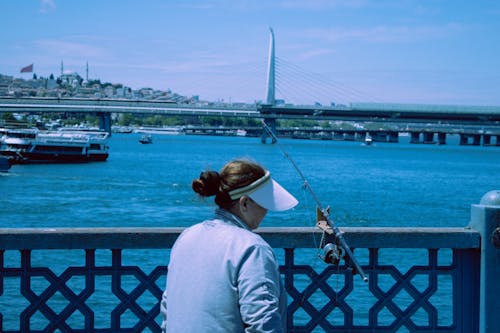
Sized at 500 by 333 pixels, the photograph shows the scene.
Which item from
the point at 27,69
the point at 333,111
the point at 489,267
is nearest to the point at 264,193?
the point at 489,267

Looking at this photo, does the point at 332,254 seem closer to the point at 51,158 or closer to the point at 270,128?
the point at 270,128

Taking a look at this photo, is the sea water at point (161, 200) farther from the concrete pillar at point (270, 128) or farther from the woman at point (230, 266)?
the woman at point (230, 266)

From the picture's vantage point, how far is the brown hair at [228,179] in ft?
9.94

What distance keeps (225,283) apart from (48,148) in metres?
76.2

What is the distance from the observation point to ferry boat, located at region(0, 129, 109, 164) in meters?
74.6

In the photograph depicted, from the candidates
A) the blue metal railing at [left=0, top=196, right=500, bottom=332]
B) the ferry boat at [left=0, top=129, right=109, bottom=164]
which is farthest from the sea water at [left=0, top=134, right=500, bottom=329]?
the blue metal railing at [left=0, top=196, right=500, bottom=332]

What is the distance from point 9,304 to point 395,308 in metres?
10.4

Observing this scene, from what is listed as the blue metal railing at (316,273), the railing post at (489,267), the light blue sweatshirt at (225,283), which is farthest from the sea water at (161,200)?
the light blue sweatshirt at (225,283)

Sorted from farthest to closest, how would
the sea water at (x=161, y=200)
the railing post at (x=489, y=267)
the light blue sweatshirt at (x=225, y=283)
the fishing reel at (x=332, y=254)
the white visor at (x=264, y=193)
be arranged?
1. the sea water at (x=161, y=200)
2. the railing post at (x=489, y=267)
3. the fishing reel at (x=332, y=254)
4. the white visor at (x=264, y=193)
5. the light blue sweatshirt at (x=225, y=283)

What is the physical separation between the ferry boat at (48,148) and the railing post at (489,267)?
2817 inches

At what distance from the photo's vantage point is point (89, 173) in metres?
65.1

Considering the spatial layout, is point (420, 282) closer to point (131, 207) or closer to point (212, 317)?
point (212, 317)

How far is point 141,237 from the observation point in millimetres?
4477

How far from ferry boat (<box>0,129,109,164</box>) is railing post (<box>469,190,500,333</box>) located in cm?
7154
